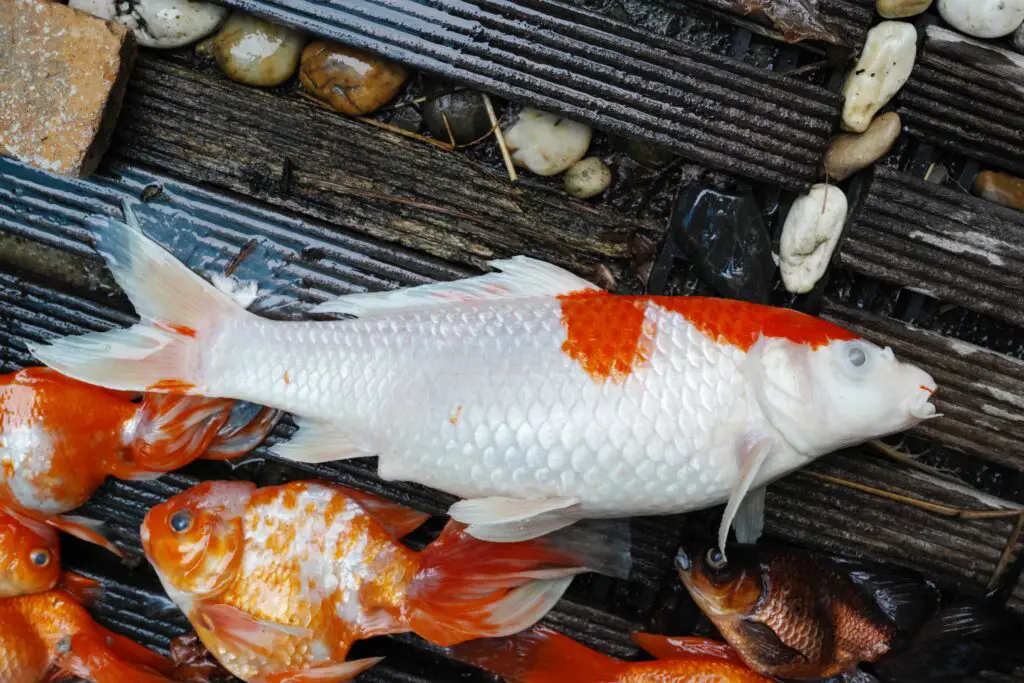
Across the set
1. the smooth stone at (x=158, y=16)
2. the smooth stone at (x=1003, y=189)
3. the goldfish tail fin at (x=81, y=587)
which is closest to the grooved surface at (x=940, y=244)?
the smooth stone at (x=1003, y=189)

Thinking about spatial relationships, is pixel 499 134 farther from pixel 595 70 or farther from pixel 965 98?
pixel 965 98

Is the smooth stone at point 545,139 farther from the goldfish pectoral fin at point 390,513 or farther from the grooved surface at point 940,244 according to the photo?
the goldfish pectoral fin at point 390,513

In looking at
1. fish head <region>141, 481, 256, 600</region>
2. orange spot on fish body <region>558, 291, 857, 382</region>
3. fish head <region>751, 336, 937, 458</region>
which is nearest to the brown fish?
fish head <region>751, 336, 937, 458</region>

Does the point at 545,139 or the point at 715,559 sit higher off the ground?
the point at 545,139

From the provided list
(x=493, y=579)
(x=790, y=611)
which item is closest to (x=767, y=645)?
(x=790, y=611)

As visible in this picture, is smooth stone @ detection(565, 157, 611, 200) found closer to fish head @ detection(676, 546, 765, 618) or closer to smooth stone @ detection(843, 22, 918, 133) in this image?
smooth stone @ detection(843, 22, 918, 133)

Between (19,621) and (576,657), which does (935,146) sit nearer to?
(576,657)

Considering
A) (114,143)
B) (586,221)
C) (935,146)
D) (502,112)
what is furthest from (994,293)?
(114,143)
